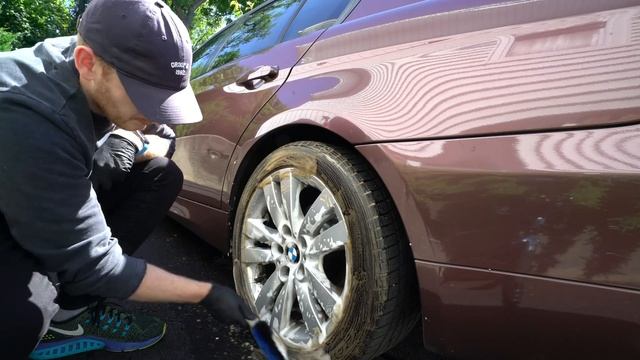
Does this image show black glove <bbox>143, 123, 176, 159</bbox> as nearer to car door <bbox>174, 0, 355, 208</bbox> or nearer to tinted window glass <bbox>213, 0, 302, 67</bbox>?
car door <bbox>174, 0, 355, 208</bbox>

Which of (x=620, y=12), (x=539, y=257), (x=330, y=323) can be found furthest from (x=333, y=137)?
(x=620, y=12)

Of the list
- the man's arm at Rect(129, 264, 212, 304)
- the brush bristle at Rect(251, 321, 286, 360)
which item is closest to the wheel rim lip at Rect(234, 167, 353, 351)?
the brush bristle at Rect(251, 321, 286, 360)

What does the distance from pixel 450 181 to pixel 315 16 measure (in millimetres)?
1071

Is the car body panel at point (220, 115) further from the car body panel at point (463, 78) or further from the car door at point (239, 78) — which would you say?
the car body panel at point (463, 78)

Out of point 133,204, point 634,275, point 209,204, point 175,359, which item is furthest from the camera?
point 209,204

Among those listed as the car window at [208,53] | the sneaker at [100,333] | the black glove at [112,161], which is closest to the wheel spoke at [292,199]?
the black glove at [112,161]

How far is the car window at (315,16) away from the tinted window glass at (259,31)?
0.29 feet

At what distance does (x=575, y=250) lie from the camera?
1.01 metres

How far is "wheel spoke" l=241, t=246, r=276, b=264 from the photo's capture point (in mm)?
1679

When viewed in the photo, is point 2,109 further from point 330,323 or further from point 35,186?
point 330,323

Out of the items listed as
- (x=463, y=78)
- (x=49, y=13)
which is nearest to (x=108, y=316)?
(x=463, y=78)

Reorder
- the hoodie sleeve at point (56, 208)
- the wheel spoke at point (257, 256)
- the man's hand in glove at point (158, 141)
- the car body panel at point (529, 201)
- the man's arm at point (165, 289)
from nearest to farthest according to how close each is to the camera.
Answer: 1. the car body panel at point (529, 201)
2. the hoodie sleeve at point (56, 208)
3. the man's arm at point (165, 289)
4. the wheel spoke at point (257, 256)
5. the man's hand in glove at point (158, 141)

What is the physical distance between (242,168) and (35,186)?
853 mm

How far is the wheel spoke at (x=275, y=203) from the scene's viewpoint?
1639mm
